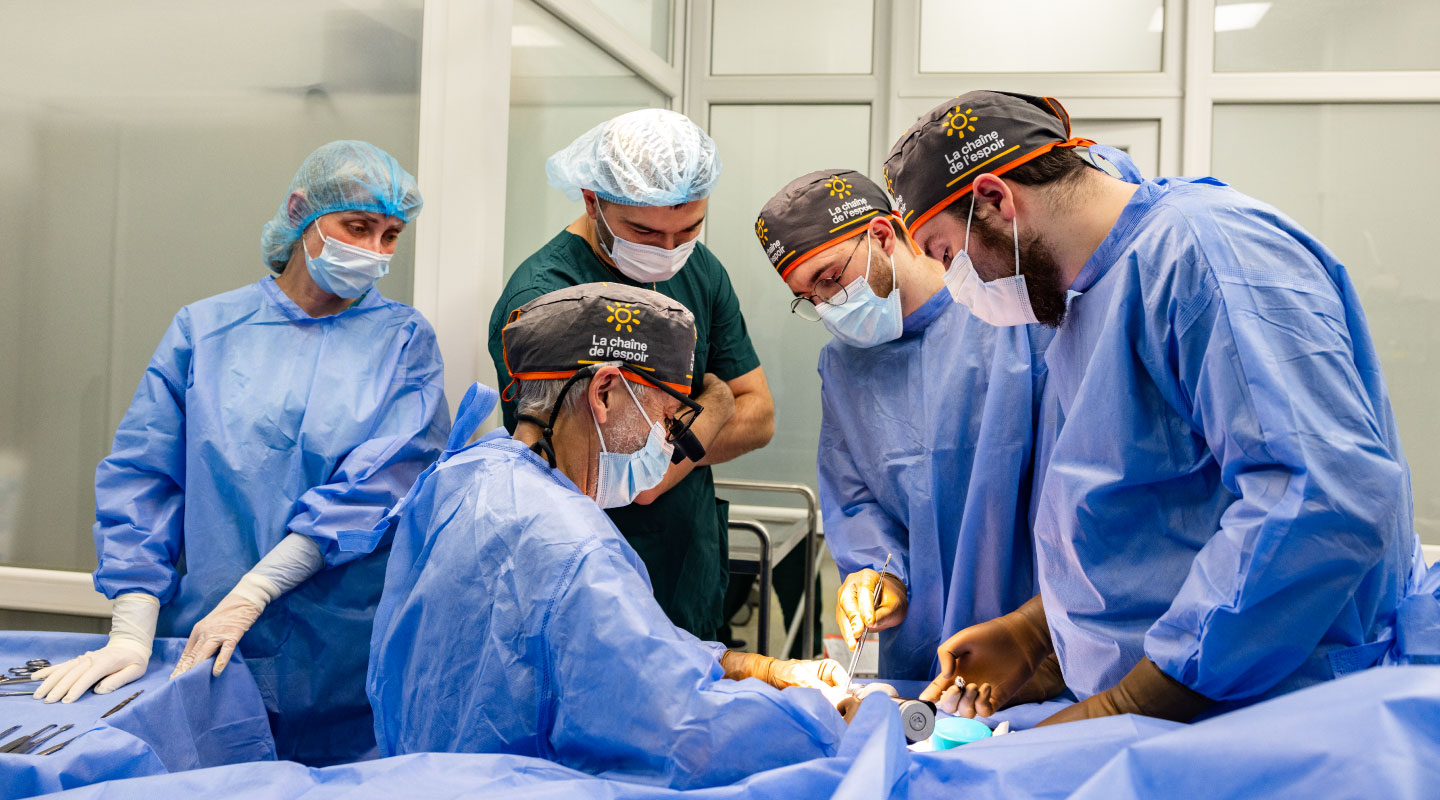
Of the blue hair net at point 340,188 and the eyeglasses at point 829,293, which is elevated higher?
the blue hair net at point 340,188

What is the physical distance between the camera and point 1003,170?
1.16 metres

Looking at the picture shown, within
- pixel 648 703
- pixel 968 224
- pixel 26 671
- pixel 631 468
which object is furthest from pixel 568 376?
pixel 26 671

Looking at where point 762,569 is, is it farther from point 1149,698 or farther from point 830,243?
point 1149,698

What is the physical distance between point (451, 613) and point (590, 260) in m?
0.93

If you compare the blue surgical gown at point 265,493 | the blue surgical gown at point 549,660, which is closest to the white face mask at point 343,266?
the blue surgical gown at point 265,493

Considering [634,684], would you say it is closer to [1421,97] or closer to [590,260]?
[590,260]

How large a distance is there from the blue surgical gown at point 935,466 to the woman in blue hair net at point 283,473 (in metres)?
0.81

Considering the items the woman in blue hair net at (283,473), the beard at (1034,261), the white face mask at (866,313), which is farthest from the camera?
the white face mask at (866,313)

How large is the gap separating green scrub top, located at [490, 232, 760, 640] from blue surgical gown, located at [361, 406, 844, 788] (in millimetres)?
570

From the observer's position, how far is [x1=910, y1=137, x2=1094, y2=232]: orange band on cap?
1.14 meters

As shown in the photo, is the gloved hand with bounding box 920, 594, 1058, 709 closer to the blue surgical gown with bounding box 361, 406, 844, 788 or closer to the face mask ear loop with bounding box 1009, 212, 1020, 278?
the blue surgical gown with bounding box 361, 406, 844, 788

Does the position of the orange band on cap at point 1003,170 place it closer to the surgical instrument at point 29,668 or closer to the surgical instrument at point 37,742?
the surgical instrument at point 37,742

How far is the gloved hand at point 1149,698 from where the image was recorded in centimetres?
100

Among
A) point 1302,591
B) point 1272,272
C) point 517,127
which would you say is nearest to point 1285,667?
point 1302,591
